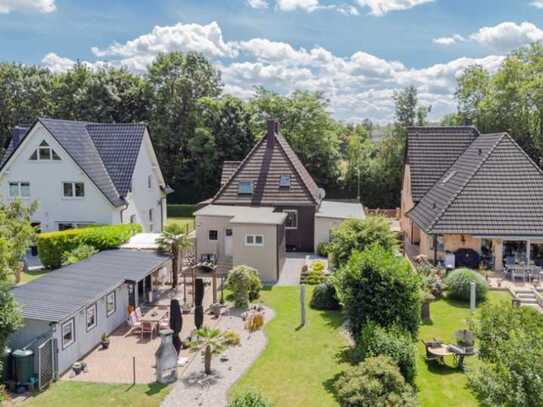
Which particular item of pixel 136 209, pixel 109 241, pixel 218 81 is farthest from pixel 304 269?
pixel 218 81

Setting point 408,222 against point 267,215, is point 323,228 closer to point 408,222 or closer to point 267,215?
point 267,215

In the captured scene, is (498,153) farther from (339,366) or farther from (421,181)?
(339,366)

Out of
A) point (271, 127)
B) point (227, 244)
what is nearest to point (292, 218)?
point (227, 244)

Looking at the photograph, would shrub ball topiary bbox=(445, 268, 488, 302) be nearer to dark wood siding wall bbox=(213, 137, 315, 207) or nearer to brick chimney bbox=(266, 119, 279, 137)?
dark wood siding wall bbox=(213, 137, 315, 207)

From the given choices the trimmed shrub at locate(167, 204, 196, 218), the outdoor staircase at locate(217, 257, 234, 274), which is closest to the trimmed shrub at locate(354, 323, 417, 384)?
the outdoor staircase at locate(217, 257, 234, 274)

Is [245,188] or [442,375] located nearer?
[442,375]

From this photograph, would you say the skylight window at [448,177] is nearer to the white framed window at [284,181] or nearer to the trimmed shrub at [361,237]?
the white framed window at [284,181]
